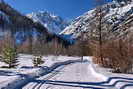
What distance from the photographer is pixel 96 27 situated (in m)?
41.1

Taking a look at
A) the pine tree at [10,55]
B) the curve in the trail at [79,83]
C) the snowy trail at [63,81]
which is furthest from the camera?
the pine tree at [10,55]

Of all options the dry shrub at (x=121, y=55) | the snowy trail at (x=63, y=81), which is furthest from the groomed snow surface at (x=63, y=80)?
the dry shrub at (x=121, y=55)

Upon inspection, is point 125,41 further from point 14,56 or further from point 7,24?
point 7,24

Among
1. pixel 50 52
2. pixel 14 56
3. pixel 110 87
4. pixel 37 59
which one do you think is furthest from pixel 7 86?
pixel 50 52

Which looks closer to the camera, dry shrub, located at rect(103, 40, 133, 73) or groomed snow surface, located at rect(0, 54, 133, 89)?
groomed snow surface, located at rect(0, 54, 133, 89)

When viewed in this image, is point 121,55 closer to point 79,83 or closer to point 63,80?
point 63,80

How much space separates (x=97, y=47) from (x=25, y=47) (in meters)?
89.7

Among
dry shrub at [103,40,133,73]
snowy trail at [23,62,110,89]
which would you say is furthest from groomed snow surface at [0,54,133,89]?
dry shrub at [103,40,133,73]

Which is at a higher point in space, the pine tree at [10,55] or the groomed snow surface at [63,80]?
the pine tree at [10,55]

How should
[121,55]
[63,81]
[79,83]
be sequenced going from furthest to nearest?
[121,55] < [63,81] < [79,83]

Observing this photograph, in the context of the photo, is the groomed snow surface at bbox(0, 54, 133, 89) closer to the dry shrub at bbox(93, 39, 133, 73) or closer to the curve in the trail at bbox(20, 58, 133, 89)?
the curve in the trail at bbox(20, 58, 133, 89)

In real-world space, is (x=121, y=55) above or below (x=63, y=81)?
above

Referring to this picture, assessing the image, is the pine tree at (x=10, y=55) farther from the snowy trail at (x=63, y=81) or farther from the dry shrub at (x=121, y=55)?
the snowy trail at (x=63, y=81)

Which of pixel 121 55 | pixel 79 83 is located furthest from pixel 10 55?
pixel 79 83
